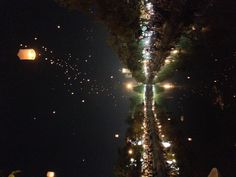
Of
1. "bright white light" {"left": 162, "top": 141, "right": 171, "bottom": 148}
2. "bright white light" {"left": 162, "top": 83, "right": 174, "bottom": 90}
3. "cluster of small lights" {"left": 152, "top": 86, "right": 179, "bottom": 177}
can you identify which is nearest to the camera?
"cluster of small lights" {"left": 152, "top": 86, "right": 179, "bottom": 177}

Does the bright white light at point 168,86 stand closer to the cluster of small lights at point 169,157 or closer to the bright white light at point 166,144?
the cluster of small lights at point 169,157

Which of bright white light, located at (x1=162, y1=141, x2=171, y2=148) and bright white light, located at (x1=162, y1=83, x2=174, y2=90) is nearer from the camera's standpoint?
bright white light, located at (x1=162, y1=141, x2=171, y2=148)

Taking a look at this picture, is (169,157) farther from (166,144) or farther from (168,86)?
(168,86)

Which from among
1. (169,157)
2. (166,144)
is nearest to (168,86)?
(166,144)

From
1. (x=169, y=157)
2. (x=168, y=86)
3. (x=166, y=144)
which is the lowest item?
(x=169, y=157)

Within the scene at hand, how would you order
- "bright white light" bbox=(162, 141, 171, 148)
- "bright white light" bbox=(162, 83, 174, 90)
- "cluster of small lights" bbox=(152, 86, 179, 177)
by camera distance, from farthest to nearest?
"bright white light" bbox=(162, 83, 174, 90) < "bright white light" bbox=(162, 141, 171, 148) < "cluster of small lights" bbox=(152, 86, 179, 177)

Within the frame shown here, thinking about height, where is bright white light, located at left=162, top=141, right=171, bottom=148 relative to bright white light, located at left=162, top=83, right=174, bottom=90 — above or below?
below

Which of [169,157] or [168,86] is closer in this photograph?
[169,157]

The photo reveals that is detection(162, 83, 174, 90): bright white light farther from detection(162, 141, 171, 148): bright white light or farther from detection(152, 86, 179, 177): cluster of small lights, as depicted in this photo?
detection(162, 141, 171, 148): bright white light

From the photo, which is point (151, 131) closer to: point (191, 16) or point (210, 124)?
point (210, 124)

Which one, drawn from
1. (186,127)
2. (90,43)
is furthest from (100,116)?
(186,127)

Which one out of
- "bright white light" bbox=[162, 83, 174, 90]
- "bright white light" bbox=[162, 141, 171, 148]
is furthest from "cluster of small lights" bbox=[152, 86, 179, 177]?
"bright white light" bbox=[162, 83, 174, 90]
